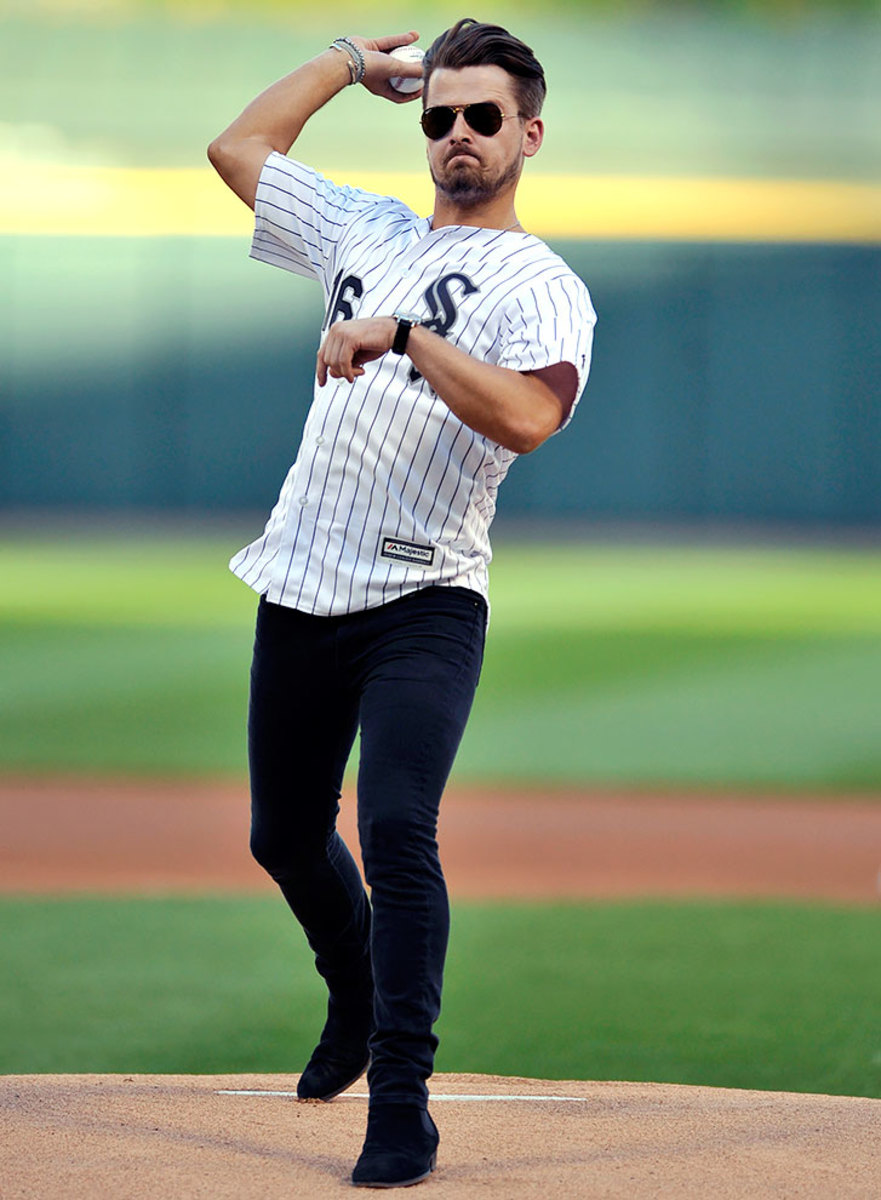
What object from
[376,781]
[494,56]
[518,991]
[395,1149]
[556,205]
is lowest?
[518,991]

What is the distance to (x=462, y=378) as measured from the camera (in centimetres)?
288

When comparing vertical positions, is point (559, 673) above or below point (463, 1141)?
below

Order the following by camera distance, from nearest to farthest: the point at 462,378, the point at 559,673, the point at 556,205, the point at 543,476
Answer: the point at 462,378 → the point at 559,673 → the point at 543,476 → the point at 556,205

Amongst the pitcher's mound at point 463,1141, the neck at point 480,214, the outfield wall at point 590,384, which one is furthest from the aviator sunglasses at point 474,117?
the outfield wall at point 590,384

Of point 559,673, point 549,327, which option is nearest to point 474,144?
point 549,327

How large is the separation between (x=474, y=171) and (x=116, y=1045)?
272 cm

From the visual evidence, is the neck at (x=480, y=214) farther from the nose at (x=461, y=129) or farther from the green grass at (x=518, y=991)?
the green grass at (x=518, y=991)

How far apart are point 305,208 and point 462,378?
0.80 meters

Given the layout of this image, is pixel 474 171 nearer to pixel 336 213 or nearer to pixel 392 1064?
pixel 336 213

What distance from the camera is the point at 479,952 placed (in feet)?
19.8

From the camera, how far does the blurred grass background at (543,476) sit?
683 cm

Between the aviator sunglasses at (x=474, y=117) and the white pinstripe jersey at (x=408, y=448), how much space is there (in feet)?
0.63

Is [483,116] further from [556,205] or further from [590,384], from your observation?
[556,205]

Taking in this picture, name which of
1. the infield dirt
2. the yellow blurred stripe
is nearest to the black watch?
the infield dirt
